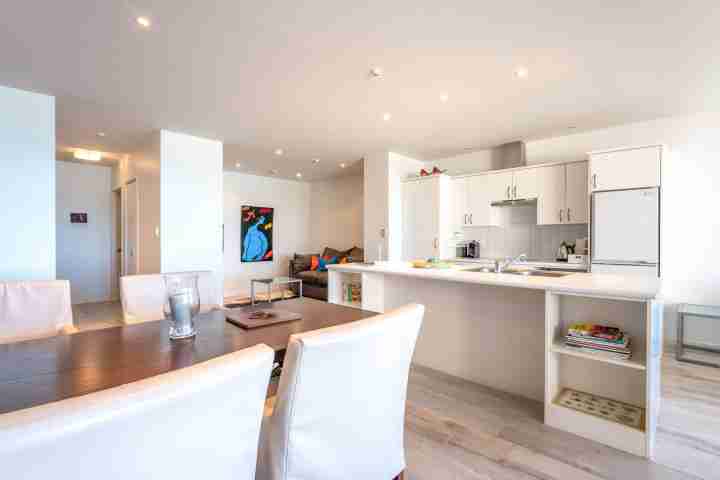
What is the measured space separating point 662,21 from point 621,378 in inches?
86.0

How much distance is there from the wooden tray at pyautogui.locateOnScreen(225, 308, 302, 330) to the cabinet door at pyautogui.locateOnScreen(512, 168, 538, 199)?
3.76 m

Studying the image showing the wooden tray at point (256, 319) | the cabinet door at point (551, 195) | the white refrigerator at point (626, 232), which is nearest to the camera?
the wooden tray at point (256, 319)

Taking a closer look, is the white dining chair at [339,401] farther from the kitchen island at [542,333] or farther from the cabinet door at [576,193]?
the cabinet door at [576,193]

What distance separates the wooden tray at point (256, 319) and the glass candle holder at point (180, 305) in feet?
0.65

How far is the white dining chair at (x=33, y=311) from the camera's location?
1692mm

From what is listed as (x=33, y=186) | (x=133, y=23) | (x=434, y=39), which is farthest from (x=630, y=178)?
(x=33, y=186)

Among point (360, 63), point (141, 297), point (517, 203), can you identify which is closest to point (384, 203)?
point (517, 203)

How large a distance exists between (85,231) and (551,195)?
7.27 m

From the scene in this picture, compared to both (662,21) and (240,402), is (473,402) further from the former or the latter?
(662,21)

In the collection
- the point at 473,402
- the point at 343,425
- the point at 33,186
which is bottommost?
the point at 473,402

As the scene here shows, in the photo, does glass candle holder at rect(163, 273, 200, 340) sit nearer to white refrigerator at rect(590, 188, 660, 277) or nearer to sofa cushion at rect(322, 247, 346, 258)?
white refrigerator at rect(590, 188, 660, 277)

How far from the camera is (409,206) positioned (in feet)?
17.4

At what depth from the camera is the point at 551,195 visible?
4.23 m

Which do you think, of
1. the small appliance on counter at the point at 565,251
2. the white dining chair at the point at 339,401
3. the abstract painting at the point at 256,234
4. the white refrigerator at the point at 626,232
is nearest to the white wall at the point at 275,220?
the abstract painting at the point at 256,234
